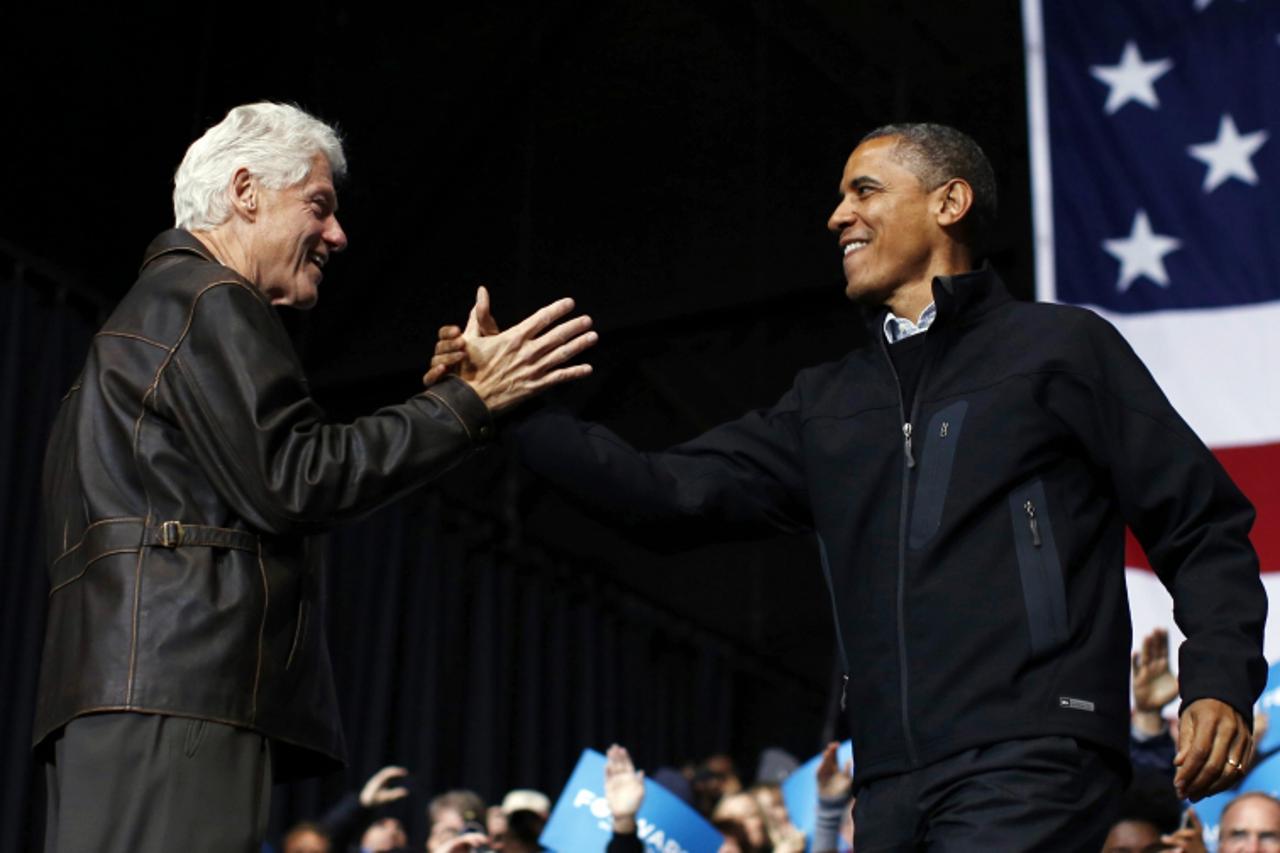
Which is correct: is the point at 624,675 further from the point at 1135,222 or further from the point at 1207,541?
the point at 1207,541

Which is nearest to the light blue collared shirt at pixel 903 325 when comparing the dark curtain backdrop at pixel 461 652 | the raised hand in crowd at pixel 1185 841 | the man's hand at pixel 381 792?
the raised hand in crowd at pixel 1185 841

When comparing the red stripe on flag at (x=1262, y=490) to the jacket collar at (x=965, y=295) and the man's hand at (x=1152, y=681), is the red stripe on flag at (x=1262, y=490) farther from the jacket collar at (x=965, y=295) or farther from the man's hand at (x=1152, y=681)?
the jacket collar at (x=965, y=295)

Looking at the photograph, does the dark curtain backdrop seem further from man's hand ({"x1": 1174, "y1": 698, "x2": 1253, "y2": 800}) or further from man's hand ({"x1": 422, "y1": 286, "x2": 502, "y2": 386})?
man's hand ({"x1": 1174, "y1": 698, "x2": 1253, "y2": 800})

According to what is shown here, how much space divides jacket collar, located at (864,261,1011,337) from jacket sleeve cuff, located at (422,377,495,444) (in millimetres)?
557

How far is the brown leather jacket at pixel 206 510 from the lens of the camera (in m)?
1.96

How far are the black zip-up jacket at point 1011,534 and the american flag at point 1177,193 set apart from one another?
2391 mm

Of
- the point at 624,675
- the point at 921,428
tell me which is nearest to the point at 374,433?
the point at 921,428

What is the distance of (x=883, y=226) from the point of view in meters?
2.53

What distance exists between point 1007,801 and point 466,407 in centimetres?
74

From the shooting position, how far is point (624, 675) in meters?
8.98

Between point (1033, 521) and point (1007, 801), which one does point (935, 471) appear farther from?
point (1007, 801)

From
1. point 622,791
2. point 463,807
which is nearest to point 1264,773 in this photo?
point 622,791

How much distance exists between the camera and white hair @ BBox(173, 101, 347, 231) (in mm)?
2199

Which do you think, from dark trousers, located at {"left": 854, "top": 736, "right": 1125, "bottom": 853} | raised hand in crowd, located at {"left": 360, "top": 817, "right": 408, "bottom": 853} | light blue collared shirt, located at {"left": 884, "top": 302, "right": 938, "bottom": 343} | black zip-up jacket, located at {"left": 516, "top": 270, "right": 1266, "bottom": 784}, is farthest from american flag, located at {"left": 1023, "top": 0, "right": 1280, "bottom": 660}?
dark trousers, located at {"left": 854, "top": 736, "right": 1125, "bottom": 853}
